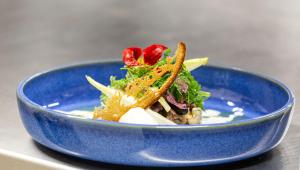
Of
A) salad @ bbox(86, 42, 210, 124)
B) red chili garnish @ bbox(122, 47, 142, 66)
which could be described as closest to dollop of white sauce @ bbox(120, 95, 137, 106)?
salad @ bbox(86, 42, 210, 124)

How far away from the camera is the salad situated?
1.10 metres

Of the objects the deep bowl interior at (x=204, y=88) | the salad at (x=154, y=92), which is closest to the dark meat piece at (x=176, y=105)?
the salad at (x=154, y=92)

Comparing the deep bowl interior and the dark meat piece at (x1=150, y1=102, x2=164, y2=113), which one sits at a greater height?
the dark meat piece at (x1=150, y1=102, x2=164, y2=113)

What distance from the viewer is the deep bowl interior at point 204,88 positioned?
4.20 ft

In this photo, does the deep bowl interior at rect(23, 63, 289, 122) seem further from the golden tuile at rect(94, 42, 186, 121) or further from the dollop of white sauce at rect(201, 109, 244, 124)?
the golden tuile at rect(94, 42, 186, 121)

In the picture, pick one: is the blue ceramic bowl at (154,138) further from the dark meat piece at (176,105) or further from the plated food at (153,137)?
the dark meat piece at (176,105)

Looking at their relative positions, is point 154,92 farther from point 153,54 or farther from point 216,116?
point 216,116

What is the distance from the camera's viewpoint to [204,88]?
1438 mm

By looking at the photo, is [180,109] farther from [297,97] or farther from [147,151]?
[297,97]

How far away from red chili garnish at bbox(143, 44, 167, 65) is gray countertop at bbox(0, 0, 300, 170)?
244 millimetres

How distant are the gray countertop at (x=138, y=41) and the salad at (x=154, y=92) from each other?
114mm

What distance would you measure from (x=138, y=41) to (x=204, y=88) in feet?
1.96

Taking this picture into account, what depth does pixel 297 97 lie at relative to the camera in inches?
57.0

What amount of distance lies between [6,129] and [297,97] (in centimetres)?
60
